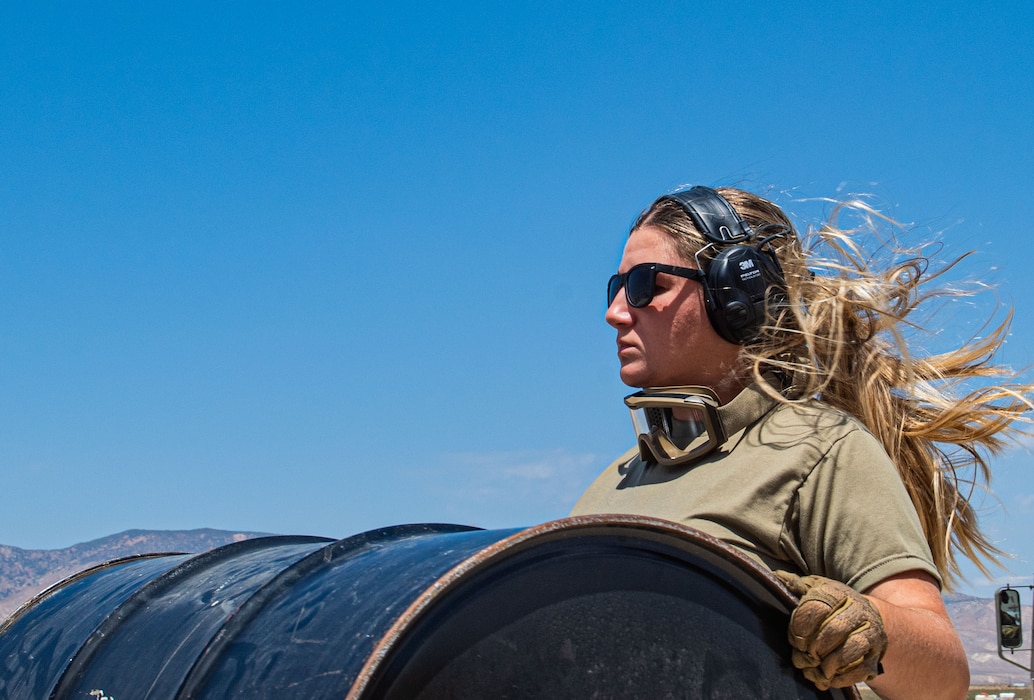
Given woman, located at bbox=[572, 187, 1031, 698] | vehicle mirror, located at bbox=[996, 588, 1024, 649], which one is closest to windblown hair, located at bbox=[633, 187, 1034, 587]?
woman, located at bbox=[572, 187, 1031, 698]

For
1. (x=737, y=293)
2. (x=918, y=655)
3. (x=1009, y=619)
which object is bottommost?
(x=1009, y=619)

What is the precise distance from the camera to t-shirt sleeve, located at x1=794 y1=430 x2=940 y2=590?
2.00 m

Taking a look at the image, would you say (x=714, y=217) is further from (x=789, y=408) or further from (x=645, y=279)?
(x=789, y=408)

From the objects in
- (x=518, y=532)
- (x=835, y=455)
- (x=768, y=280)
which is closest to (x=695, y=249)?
(x=768, y=280)

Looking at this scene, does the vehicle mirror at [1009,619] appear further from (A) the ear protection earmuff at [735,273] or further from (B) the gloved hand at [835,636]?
(B) the gloved hand at [835,636]

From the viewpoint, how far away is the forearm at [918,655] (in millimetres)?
1834

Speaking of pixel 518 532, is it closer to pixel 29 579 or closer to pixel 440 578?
pixel 440 578

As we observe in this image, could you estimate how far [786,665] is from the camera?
69.5 inches

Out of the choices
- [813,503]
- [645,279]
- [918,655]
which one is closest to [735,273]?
[645,279]

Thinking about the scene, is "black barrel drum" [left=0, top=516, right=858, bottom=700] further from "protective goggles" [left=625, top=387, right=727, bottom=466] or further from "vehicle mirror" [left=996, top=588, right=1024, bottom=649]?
"vehicle mirror" [left=996, top=588, right=1024, bottom=649]

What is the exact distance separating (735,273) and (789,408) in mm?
364

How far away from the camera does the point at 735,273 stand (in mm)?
2564

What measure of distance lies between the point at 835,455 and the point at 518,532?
977 mm

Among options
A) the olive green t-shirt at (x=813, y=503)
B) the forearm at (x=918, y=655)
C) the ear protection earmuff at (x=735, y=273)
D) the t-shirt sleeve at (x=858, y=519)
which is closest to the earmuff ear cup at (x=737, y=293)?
the ear protection earmuff at (x=735, y=273)
